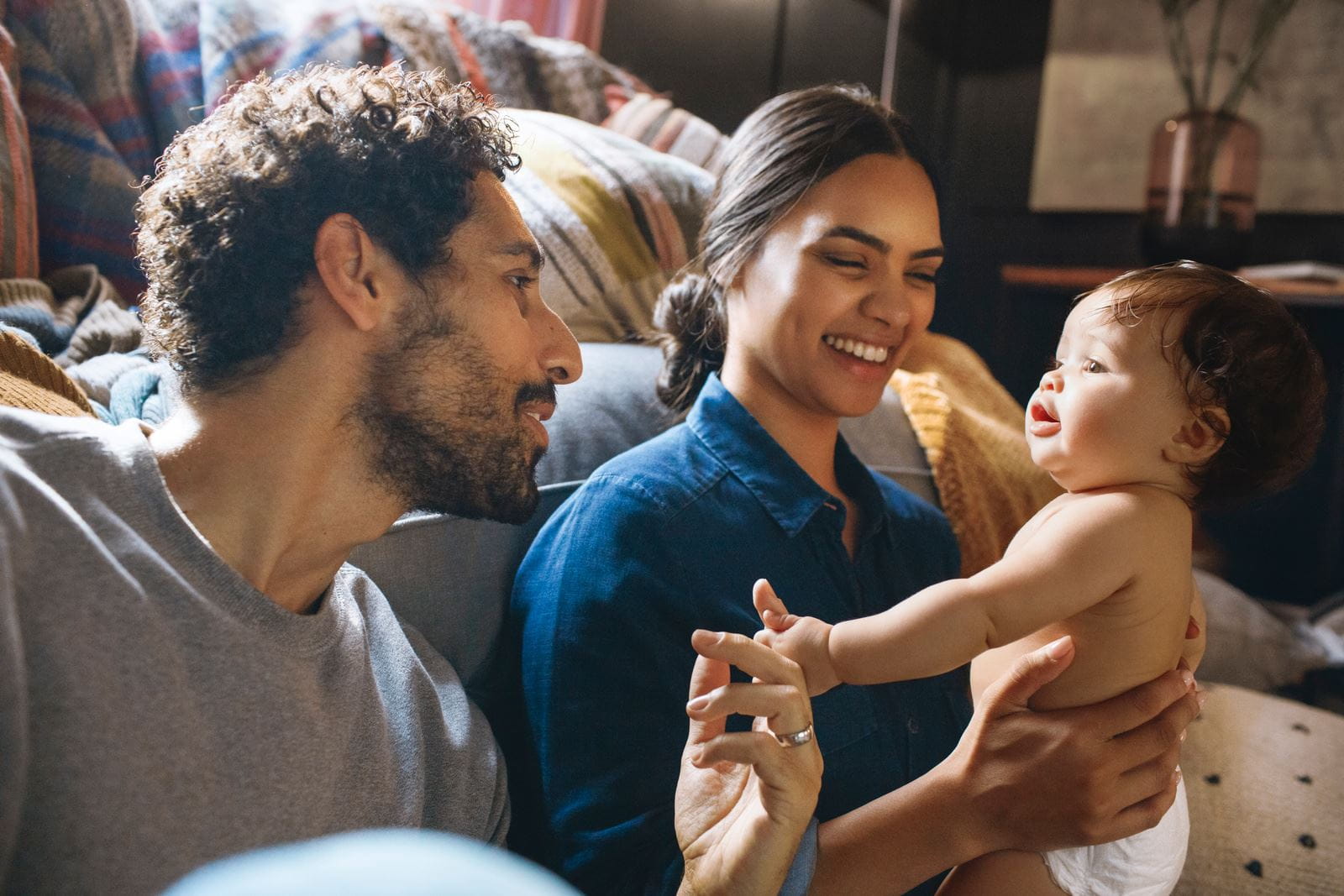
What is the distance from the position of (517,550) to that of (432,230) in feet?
1.27

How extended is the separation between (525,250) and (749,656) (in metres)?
0.38

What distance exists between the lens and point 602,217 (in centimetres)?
145

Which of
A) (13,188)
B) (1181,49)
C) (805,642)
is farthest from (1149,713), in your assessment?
(1181,49)

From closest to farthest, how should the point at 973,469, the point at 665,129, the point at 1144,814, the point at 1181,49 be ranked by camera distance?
the point at 1144,814 → the point at 973,469 → the point at 665,129 → the point at 1181,49

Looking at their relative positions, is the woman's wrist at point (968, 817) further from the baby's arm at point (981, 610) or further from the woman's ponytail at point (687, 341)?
the woman's ponytail at point (687, 341)

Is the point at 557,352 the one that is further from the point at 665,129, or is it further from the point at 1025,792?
the point at 665,129

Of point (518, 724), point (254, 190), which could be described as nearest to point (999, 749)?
point (518, 724)

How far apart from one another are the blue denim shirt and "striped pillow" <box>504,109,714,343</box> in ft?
1.22

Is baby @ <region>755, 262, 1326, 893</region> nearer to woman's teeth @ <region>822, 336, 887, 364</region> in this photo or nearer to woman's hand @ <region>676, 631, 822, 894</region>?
woman's hand @ <region>676, 631, 822, 894</region>

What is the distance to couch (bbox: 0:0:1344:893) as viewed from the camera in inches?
42.6

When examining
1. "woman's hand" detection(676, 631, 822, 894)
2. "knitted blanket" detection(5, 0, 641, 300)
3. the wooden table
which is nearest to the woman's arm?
"woman's hand" detection(676, 631, 822, 894)

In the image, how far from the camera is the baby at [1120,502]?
31.3 inches

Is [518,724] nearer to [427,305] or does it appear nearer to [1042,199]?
[427,305]

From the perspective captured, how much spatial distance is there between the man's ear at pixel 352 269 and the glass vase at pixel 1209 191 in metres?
2.28
